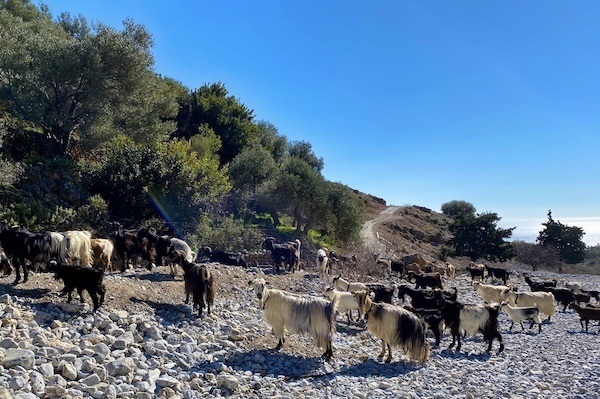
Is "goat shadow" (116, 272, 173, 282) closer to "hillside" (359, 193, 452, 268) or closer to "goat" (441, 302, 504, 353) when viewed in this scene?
"goat" (441, 302, 504, 353)

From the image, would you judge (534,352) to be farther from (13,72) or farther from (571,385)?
(13,72)

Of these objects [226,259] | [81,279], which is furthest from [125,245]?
[226,259]

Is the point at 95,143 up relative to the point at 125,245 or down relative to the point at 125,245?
up

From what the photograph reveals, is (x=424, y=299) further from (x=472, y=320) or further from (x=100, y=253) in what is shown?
(x=100, y=253)

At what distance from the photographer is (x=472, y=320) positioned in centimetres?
1080

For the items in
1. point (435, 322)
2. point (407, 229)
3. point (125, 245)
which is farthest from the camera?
point (407, 229)

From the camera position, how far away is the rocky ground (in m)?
5.67

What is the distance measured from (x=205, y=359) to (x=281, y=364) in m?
1.47

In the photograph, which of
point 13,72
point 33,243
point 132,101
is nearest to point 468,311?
point 33,243

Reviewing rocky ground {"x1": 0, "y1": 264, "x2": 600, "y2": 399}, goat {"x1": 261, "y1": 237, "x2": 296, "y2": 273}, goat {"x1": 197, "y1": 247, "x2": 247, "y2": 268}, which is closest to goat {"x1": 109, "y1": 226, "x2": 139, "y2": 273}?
rocky ground {"x1": 0, "y1": 264, "x2": 600, "y2": 399}

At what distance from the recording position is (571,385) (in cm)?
880

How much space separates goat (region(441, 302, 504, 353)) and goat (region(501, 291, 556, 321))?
5.06 m

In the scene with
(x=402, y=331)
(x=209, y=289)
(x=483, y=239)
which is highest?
(x=483, y=239)

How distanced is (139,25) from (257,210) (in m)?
15.2
